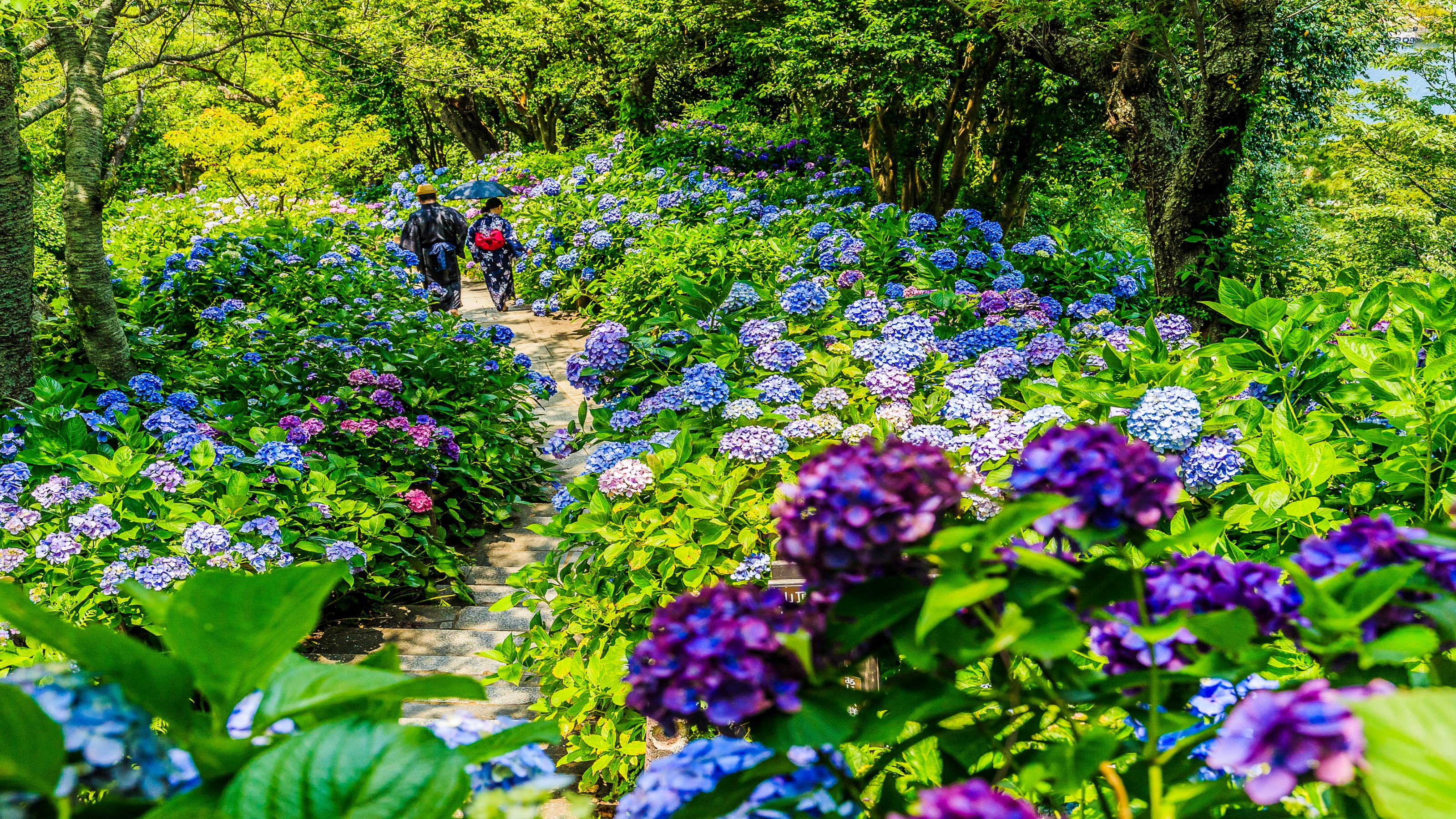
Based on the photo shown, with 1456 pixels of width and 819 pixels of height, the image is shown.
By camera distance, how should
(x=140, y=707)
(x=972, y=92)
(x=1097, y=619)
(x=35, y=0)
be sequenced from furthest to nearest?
1. (x=972, y=92)
2. (x=35, y=0)
3. (x=1097, y=619)
4. (x=140, y=707)

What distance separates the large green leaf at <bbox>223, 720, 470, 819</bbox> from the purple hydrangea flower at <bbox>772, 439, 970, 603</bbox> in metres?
0.36

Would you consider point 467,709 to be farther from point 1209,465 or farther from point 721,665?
point 721,665

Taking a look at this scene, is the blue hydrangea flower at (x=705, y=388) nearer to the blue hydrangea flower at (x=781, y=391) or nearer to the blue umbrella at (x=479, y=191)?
the blue hydrangea flower at (x=781, y=391)

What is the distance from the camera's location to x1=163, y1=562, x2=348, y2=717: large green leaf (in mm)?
806

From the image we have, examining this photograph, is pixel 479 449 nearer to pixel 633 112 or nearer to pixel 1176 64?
pixel 1176 64

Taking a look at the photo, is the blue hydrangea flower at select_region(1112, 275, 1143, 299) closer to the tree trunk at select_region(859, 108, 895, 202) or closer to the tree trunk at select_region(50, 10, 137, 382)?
the tree trunk at select_region(859, 108, 895, 202)

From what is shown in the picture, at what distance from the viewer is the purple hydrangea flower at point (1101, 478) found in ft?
2.77

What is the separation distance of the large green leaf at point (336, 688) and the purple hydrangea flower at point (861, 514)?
1.06 feet

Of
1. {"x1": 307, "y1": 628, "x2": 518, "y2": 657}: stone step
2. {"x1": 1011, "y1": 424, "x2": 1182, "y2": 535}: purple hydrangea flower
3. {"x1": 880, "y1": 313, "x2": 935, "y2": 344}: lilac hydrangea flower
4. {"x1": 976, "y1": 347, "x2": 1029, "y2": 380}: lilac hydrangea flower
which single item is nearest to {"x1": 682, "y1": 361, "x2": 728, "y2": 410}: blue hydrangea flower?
{"x1": 880, "y1": 313, "x2": 935, "y2": 344}: lilac hydrangea flower

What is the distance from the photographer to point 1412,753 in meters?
0.65

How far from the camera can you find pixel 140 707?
0.77 metres

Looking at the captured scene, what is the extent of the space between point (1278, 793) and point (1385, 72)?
2225 centimetres

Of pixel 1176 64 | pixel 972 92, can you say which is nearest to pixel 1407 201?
pixel 972 92

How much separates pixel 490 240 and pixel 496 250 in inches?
6.0
